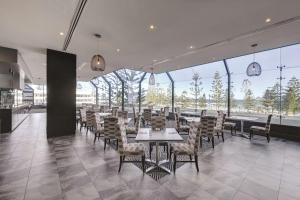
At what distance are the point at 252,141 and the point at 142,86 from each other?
27.4 ft

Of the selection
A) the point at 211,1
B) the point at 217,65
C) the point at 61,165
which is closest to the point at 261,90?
the point at 217,65

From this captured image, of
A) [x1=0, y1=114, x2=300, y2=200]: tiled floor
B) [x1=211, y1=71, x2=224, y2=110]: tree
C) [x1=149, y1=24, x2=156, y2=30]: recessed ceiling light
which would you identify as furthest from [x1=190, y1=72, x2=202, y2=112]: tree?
[x1=149, y1=24, x2=156, y2=30]: recessed ceiling light

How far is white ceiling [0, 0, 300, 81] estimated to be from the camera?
360cm

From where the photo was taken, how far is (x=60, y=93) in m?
7.02

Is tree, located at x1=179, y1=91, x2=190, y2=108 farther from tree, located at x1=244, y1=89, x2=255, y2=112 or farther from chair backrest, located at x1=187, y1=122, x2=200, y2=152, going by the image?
chair backrest, located at x1=187, y1=122, x2=200, y2=152

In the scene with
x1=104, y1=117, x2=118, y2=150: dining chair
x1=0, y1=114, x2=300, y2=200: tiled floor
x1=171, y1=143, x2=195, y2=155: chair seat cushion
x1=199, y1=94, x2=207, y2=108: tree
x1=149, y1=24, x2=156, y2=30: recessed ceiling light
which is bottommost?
x1=0, y1=114, x2=300, y2=200: tiled floor

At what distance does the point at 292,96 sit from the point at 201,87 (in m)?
4.37

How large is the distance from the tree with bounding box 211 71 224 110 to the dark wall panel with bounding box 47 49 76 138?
22.8 ft

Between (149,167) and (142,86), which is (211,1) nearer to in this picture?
(149,167)

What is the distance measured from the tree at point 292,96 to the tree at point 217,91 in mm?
2762

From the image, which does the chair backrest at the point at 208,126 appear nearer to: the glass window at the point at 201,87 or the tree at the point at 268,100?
the tree at the point at 268,100

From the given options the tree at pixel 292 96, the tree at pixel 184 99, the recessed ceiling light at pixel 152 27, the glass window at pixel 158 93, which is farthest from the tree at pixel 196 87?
the recessed ceiling light at pixel 152 27

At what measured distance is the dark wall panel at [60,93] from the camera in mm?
6777

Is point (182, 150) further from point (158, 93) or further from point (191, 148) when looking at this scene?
point (158, 93)
